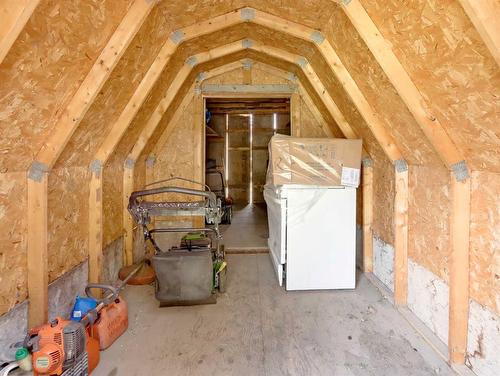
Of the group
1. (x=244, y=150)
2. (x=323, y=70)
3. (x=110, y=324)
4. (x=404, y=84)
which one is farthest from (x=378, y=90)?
(x=244, y=150)

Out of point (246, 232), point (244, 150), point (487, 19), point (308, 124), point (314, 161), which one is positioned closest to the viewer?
point (487, 19)

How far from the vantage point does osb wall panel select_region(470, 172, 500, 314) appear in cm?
150

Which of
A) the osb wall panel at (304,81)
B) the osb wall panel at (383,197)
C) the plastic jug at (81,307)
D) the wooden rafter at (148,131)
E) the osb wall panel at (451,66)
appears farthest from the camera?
the osb wall panel at (304,81)

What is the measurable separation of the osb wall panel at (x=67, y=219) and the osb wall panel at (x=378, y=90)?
2228 millimetres

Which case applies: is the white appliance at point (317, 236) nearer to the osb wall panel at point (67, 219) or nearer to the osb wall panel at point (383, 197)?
the osb wall panel at point (383, 197)

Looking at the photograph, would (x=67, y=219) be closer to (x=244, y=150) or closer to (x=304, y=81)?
(x=304, y=81)

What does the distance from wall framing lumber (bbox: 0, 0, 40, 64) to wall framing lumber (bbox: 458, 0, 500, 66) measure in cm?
161

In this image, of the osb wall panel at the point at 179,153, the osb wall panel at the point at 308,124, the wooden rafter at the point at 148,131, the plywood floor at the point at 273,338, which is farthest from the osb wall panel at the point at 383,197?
the osb wall panel at the point at 179,153

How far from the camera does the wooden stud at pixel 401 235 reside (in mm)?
2373

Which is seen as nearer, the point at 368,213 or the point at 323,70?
the point at 323,70

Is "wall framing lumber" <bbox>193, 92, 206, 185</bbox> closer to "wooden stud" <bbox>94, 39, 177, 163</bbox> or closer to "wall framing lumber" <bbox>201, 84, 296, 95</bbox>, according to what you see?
"wall framing lumber" <bbox>201, 84, 296, 95</bbox>

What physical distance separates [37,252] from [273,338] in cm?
160

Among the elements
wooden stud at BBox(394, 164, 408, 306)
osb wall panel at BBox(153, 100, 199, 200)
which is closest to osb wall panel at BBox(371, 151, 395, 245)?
wooden stud at BBox(394, 164, 408, 306)

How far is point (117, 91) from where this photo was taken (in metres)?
2.24
